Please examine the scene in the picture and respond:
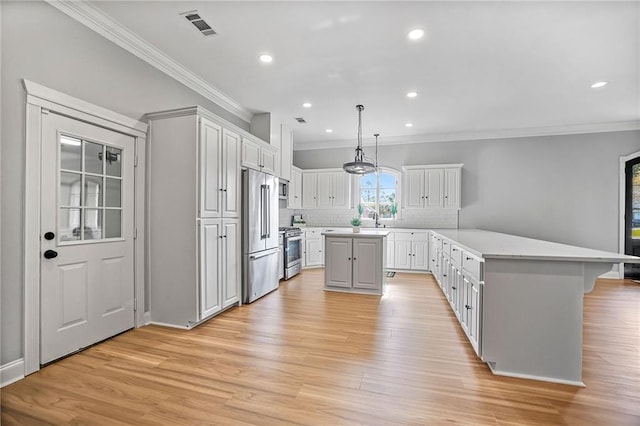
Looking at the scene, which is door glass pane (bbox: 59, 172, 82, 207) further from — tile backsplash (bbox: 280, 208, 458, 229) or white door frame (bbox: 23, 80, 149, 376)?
tile backsplash (bbox: 280, 208, 458, 229)

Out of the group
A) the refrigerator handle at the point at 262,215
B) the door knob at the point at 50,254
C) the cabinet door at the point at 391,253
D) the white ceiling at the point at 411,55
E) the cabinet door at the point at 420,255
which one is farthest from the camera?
the cabinet door at the point at 391,253

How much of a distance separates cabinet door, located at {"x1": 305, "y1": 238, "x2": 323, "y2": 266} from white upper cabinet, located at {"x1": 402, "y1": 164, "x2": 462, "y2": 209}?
2.14m

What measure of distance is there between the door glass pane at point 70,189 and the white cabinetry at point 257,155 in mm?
1817

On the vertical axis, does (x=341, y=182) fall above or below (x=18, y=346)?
above

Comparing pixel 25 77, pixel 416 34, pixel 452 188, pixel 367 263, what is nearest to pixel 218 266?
pixel 367 263

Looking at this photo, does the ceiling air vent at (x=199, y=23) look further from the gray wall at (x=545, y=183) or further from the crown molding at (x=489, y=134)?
the gray wall at (x=545, y=183)

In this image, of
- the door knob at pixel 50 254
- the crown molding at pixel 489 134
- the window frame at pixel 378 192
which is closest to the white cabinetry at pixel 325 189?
the window frame at pixel 378 192

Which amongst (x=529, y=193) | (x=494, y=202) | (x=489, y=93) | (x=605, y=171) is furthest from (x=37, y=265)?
(x=605, y=171)

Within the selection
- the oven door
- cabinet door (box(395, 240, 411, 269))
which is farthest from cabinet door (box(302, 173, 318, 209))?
cabinet door (box(395, 240, 411, 269))

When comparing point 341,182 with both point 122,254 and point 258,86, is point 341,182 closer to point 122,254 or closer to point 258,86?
point 258,86

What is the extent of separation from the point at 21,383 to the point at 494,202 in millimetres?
7303

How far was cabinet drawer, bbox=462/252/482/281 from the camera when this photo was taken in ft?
7.79

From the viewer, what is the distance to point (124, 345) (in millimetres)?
2691

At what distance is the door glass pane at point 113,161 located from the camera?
9.28 feet
